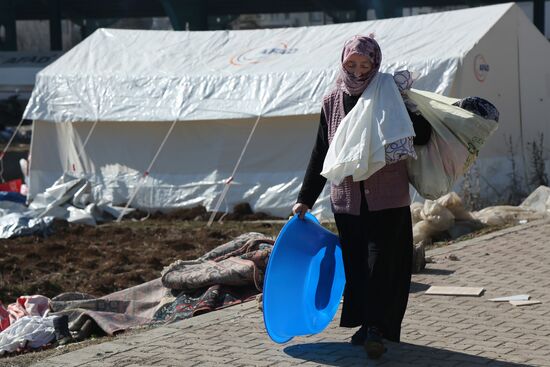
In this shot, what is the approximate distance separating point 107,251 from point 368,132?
6.74 meters

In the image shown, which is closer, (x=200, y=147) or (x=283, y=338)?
(x=283, y=338)

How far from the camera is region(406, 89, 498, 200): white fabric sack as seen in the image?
5660 mm

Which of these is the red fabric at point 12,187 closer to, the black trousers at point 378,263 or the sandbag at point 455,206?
the sandbag at point 455,206

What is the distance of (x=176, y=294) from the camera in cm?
771

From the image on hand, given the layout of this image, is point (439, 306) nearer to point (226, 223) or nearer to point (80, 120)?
point (226, 223)

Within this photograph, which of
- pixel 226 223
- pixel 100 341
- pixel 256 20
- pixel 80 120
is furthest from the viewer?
pixel 256 20

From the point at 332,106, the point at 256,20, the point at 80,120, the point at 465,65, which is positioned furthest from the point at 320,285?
the point at 256,20

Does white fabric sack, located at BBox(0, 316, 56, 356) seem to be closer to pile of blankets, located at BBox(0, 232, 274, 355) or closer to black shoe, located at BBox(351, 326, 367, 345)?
pile of blankets, located at BBox(0, 232, 274, 355)

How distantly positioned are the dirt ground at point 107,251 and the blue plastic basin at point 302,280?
366cm

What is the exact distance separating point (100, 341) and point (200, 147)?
8746 mm

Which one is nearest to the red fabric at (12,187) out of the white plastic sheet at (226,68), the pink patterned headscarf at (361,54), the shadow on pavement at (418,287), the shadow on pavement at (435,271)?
the white plastic sheet at (226,68)

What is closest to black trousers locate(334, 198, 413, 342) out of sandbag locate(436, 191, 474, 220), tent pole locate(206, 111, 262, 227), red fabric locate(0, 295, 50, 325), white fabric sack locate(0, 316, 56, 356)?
white fabric sack locate(0, 316, 56, 356)

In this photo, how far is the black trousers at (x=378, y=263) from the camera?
18.4 ft

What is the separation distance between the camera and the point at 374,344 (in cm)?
553
